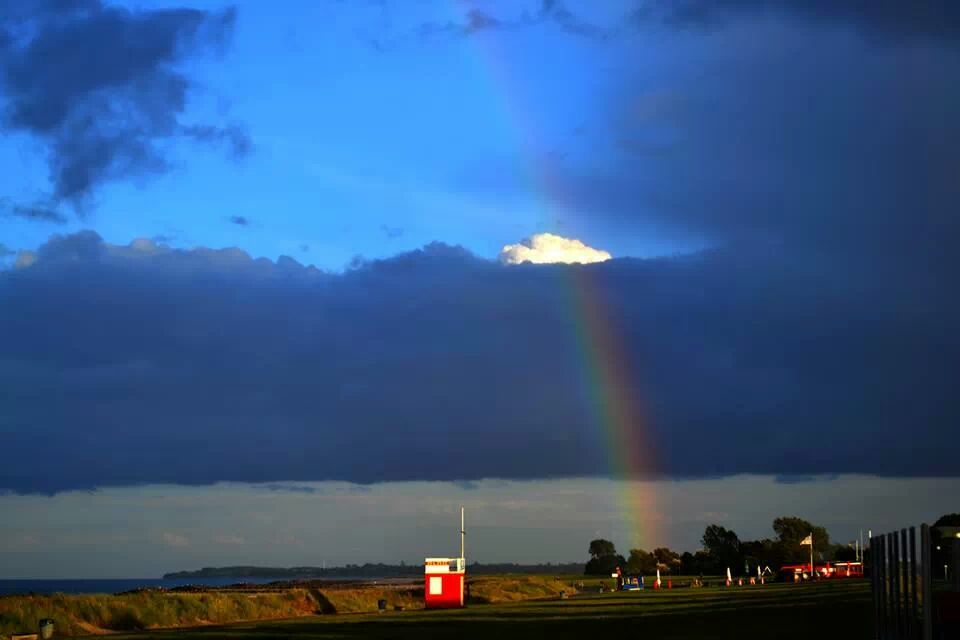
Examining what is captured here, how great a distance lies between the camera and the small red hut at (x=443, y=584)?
77.2 metres

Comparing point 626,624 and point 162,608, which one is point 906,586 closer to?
point 626,624

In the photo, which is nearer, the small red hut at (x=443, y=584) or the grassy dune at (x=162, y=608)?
Answer: the grassy dune at (x=162, y=608)

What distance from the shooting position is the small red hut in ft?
253

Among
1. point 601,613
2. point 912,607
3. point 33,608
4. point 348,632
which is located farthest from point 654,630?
point 33,608

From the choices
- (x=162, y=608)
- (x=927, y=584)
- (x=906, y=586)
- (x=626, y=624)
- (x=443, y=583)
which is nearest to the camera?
(x=927, y=584)

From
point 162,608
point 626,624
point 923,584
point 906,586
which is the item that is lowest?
point 162,608

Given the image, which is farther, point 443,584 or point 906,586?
point 443,584

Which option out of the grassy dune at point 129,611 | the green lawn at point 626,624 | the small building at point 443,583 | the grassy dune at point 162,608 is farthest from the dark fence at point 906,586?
the small building at point 443,583

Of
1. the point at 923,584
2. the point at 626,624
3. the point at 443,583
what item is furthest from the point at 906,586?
the point at 443,583

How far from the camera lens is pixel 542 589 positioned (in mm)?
110938

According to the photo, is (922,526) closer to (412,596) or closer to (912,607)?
(912,607)

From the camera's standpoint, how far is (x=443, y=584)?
7769 centimetres

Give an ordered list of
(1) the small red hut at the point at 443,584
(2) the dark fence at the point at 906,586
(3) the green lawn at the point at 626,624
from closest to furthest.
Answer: (2) the dark fence at the point at 906,586, (3) the green lawn at the point at 626,624, (1) the small red hut at the point at 443,584

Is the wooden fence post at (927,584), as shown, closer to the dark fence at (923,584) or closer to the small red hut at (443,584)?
the dark fence at (923,584)
